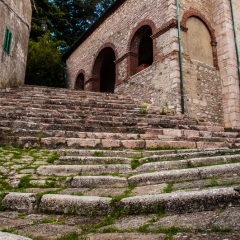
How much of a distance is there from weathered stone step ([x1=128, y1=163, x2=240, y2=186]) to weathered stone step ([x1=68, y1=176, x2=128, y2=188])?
130mm

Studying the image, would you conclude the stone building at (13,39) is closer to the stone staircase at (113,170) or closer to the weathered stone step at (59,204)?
the stone staircase at (113,170)

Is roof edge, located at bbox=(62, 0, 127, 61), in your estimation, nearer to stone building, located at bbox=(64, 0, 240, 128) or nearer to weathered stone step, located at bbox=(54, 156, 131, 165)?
stone building, located at bbox=(64, 0, 240, 128)

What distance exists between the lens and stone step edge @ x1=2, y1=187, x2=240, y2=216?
220 centimetres

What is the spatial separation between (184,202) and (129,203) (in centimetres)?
49

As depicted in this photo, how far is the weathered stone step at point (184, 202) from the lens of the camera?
7.16 feet

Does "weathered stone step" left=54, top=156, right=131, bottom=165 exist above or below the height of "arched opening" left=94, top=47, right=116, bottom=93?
below

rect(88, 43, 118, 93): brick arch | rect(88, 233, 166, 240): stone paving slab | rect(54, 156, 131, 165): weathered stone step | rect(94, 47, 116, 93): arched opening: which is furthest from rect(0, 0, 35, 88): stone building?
rect(88, 233, 166, 240): stone paving slab

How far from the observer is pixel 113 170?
3.83m

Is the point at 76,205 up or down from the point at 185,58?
down

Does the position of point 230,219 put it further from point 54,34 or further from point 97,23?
point 54,34

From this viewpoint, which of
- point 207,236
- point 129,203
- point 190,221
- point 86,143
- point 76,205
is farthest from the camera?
point 86,143

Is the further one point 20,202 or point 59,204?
point 20,202

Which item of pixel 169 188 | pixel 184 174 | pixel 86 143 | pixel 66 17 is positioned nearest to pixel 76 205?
pixel 169 188

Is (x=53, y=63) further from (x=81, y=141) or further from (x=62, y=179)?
(x=62, y=179)
